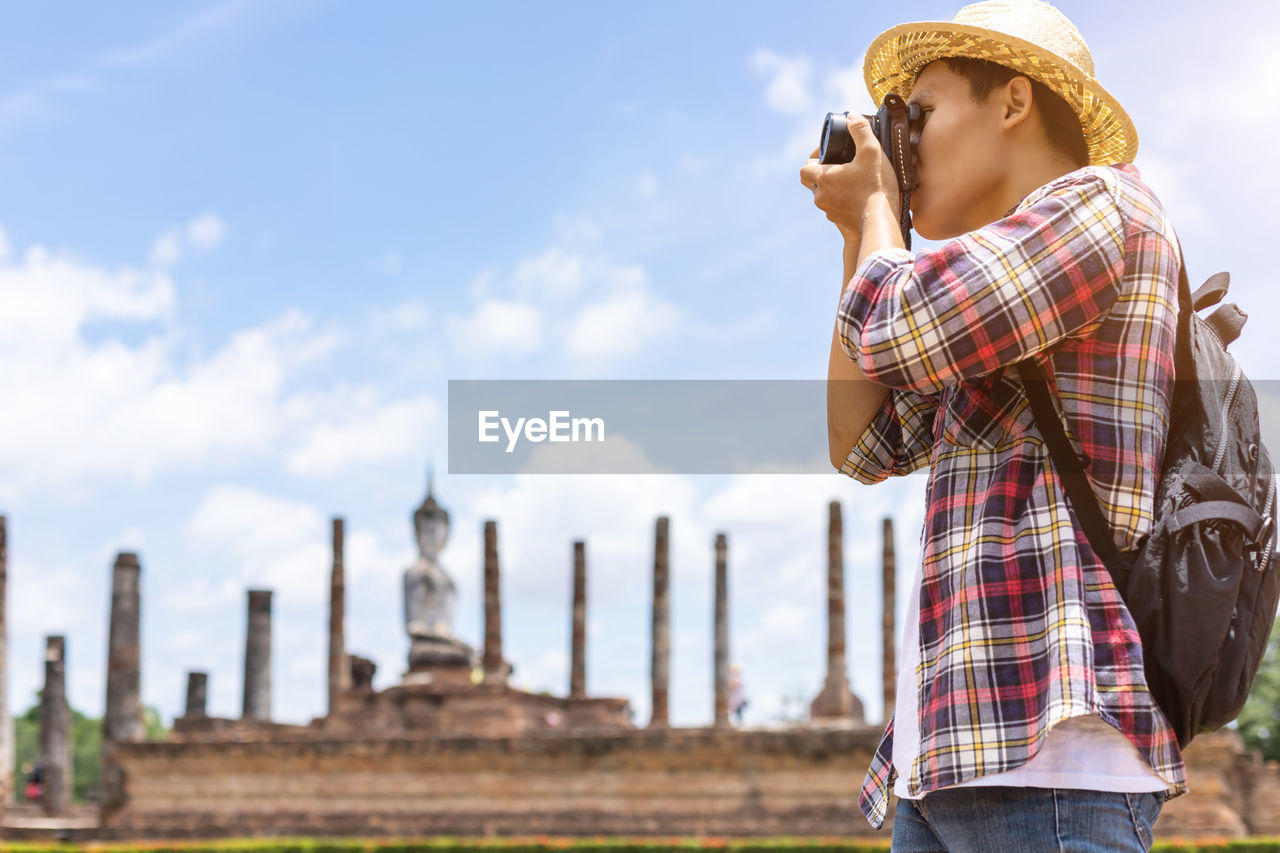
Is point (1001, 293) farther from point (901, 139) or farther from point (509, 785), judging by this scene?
point (509, 785)

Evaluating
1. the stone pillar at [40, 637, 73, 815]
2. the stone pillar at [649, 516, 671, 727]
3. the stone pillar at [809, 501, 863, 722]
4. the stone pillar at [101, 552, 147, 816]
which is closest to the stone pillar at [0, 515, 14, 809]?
the stone pillar at [101, 552, 147, 816]

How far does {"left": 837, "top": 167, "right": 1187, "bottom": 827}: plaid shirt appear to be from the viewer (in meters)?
1.46

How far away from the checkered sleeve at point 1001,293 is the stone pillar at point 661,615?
26724 millimetres

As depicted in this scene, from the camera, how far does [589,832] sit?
781 inches

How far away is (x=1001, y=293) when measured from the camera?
151 cm

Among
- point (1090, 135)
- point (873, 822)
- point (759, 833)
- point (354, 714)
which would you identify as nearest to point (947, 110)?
point (1090, 135)

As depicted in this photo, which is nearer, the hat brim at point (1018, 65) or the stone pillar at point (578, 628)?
the hat brim at point (1018, 65)

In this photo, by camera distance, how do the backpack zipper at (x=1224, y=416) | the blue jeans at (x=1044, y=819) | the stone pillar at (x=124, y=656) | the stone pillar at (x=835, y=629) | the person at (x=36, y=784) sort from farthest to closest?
the person at (x=36, y=784) → the stone pillar at (x=835, y=629) → the stone pillar at (x=124, y=656) → the backpack zipper at (x=1224, y=416) → the blue jeans at (x=1044, y=819)

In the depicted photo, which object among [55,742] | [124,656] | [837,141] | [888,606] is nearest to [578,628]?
[888,606]

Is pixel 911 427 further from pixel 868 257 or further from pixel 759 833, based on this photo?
pixel 759 833

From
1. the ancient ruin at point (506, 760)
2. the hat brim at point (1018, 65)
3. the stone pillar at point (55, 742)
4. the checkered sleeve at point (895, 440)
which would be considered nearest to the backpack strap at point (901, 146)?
the hat brim at point (1018, 65)

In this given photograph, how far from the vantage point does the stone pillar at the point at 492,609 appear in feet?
90.7

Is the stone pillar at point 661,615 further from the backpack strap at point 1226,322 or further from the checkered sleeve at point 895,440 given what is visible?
the backpack strap at point 1226,322

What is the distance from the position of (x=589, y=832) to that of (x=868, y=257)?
759 inches
